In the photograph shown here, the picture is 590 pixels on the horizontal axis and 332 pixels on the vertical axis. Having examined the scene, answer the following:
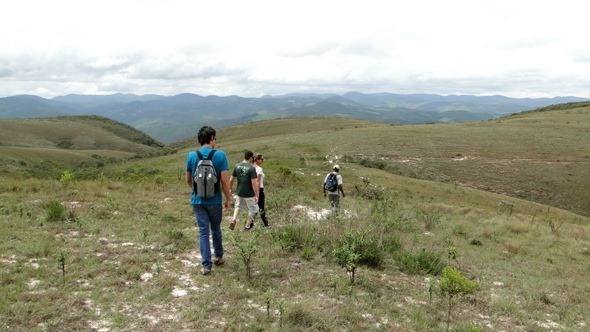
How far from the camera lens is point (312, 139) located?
190ft

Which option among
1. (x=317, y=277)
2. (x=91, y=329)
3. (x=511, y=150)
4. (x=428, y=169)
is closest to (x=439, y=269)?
(x=317, y=277)

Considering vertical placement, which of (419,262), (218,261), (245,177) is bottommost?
(419,262)

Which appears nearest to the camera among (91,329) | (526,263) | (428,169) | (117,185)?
(91,329)

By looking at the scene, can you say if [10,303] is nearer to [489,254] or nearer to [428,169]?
[489,254]

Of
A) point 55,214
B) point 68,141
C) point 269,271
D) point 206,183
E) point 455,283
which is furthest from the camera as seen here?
point 68,141

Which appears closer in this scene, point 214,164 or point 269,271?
point 214,164

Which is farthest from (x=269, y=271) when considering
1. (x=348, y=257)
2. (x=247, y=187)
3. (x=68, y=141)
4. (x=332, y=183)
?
(x=68, y=141)

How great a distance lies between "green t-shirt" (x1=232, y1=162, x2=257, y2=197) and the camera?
10.5 meters

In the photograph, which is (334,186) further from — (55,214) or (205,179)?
(55,214)

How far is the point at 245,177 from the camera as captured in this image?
10.6 meters

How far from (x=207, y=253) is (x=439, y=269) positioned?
16.8 feet

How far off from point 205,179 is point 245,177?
139 inches

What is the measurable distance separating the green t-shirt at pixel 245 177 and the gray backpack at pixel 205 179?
3278 millimetres

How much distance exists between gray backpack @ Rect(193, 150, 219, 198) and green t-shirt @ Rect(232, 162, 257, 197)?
3278 millimetres
